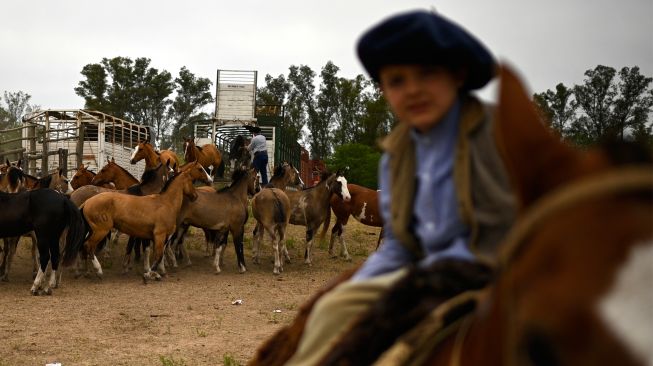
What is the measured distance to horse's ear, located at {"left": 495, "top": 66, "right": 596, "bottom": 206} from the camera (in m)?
0.96

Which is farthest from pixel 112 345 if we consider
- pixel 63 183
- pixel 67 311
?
pixel 63 183

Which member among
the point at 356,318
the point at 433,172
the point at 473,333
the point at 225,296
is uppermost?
the point at 433,172

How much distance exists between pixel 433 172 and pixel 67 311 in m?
9.07

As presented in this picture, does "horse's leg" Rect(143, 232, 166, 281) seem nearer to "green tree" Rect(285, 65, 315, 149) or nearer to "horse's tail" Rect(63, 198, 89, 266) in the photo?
"horse's tail" Rect(63, 198, 89, 266)

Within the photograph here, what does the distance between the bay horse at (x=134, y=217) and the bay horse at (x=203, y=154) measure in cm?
652

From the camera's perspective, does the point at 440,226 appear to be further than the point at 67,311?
No

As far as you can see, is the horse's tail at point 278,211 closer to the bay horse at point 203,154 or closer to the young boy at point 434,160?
the bay horse at point 203,154

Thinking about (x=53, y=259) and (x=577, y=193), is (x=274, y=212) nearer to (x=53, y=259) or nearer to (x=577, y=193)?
(x=53, y=259)

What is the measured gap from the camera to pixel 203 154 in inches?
780

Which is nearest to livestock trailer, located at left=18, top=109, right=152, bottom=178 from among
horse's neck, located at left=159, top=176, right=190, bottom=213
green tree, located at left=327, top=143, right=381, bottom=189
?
horse's neck, located at left=159, top=176, right=190, bottom=213

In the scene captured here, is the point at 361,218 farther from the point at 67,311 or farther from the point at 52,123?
the point at 52,123

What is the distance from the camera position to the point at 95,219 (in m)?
12.1

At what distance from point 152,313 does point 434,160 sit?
8.56m

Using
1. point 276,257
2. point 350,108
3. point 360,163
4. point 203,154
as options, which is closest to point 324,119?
point 350,108
